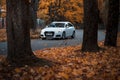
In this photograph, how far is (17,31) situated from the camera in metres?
10.2

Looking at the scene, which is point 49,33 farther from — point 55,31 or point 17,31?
point 17,31

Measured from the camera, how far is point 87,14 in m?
15.3

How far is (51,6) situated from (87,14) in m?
29.0

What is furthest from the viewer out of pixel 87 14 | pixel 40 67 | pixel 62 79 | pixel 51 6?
pixel 51 6

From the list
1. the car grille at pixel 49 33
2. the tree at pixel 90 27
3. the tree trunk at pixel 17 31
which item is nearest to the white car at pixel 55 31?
the car grille at pixel 49 33

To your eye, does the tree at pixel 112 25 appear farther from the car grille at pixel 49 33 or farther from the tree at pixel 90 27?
the car grille at pixel 49 33

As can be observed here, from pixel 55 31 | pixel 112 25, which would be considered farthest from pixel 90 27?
pixel 55 31

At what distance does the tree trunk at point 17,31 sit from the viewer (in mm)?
10148

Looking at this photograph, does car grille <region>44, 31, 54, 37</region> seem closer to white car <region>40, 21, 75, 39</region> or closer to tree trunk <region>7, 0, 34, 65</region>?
white car <region>40, 21, 75, 39</region>

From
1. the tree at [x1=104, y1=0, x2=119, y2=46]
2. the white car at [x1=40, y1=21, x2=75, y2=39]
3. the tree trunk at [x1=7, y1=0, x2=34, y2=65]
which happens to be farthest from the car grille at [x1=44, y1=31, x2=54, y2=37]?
the tree trunk at [x1=7, y1=0, x2=34, y2=65]

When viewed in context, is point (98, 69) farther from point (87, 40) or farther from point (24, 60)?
point (87, 40)

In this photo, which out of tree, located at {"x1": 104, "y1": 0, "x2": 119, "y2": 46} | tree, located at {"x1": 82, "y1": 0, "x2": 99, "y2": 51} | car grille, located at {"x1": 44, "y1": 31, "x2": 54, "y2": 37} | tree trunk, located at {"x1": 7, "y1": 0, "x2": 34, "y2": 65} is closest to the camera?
tree trunk, located at {"x1": 7, "y1": 0, "x2": 34, "y2": 65}

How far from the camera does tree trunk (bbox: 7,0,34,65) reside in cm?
1015

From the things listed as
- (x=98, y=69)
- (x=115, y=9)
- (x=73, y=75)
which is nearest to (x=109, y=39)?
(x=115, y=9)
